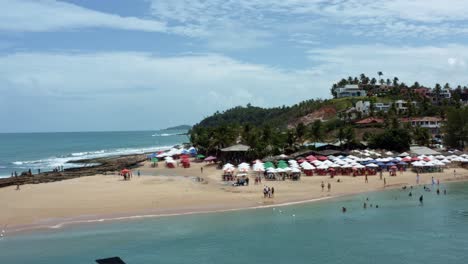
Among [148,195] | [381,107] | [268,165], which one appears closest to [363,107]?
[381,107]

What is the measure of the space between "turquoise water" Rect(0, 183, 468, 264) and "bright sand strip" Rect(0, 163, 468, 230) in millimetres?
2836

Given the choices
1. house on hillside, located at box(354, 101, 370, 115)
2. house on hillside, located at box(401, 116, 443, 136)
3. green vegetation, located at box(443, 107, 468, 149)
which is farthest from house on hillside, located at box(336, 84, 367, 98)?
green vegetation, located at box(443, 107, 468, 149)

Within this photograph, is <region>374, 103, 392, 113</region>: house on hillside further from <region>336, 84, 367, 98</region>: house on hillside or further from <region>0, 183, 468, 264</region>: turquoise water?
<region>0, 183, 468, 264</region>: turquoise water

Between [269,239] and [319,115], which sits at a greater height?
[319,115]

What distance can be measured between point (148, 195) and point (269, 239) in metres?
15.9

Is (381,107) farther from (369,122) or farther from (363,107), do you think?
(369,122)

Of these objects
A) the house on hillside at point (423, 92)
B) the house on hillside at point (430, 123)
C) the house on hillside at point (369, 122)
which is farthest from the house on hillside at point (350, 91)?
the house on hillside at point (430, 123)

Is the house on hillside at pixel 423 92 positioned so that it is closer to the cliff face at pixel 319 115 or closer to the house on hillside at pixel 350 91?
the house on hillside at pixel 350 91

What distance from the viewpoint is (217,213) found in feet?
107

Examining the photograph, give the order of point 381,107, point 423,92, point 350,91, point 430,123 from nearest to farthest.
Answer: point 430,123 → point 381,107 → point 423,92 → point 350,91

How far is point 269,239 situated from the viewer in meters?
26.3

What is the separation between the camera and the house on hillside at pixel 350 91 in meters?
137

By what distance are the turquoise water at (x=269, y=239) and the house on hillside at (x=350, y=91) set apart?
106525 mm

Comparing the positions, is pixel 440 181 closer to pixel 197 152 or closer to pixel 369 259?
pixel 369 259
